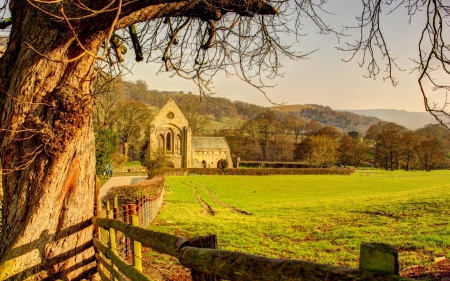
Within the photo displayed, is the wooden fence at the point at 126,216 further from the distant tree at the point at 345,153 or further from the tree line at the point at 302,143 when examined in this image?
the distant tree at the point at 345,153

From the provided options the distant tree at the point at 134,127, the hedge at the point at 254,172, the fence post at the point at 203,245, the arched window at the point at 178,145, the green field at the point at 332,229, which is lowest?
the hedge at the point at 254,172

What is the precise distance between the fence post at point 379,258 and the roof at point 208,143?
61722 millimetres

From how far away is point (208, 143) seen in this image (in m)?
64.4

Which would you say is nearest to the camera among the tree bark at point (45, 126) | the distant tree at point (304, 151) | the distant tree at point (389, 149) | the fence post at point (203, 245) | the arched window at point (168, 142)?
the fence post at point (203, 245)

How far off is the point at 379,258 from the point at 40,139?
172 inches

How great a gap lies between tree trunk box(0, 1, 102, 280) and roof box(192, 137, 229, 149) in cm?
5821

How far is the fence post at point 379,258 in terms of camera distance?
4.39 feet

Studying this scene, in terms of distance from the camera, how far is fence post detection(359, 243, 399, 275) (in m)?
1.34

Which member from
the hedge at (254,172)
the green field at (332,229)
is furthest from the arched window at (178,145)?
the green field at (332,229)

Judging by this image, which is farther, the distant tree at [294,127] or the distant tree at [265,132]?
the distant tree at [294,127]

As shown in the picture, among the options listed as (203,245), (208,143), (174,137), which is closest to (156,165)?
(174,137)

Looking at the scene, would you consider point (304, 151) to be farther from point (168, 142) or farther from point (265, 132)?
point (168, 142)

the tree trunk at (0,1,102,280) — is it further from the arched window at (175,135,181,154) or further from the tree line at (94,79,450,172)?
the arched window at (175,135,181,154)

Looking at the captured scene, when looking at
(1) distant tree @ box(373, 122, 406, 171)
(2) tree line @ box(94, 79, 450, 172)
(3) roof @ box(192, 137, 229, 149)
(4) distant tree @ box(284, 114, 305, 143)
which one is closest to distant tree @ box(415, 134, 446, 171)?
(2) tree line @ box(94, 79, 450, 172)
